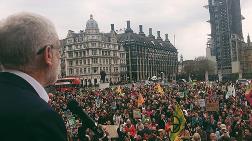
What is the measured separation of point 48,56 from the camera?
1829 mm

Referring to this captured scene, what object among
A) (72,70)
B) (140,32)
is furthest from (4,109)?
(140,32)

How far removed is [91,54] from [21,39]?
111509 millimetres

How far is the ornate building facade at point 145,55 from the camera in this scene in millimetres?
125812

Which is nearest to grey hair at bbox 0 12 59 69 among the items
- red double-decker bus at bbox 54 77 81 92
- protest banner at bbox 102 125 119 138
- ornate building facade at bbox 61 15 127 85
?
protest banner at bbox 102 125 119 138

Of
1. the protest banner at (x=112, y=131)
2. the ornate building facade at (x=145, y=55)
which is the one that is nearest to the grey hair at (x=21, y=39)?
the protest banner at (x=112, y=131)

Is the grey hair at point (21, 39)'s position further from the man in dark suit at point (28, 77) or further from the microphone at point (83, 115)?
the microphone at point (83, 115)

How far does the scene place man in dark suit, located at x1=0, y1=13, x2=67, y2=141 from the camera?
4.87ft

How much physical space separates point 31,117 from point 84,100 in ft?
111

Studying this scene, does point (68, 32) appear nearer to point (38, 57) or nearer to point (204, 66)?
point (204, 66)

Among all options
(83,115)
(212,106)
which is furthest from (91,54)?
(83,115)

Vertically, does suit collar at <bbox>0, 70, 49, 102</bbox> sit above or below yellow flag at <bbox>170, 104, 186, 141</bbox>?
above

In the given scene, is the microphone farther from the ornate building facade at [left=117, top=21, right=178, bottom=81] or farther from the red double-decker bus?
the ornate building facade at [left=117, top=21, right=178, bottom=81]

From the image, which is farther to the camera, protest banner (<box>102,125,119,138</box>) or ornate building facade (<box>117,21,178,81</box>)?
ornate building facade (<box>117,21,178,81</box>)

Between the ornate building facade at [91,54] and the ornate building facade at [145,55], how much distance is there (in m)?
4.53
